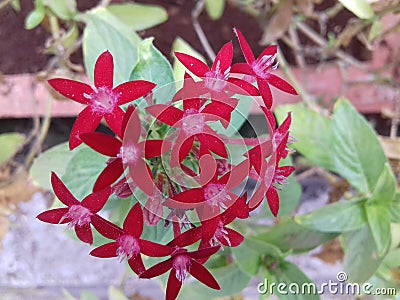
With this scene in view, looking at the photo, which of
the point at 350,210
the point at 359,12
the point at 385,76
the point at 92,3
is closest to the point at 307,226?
the point at 350,210

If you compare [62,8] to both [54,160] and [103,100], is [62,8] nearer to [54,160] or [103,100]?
[54,160]

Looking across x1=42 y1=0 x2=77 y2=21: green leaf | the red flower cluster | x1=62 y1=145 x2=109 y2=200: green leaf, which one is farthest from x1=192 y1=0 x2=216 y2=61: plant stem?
the red flower cluster

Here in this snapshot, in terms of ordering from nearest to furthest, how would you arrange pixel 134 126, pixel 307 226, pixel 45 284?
1. pixel 134 126
2. pixel 307 226
3. pixel 45 284

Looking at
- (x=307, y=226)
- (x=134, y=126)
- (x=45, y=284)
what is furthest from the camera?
(x=45, y=284)

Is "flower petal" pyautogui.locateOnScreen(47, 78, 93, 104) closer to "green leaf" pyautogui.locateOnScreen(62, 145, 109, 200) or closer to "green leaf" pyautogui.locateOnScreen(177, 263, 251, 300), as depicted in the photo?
"green leaf" pyautogui.locateOnScreen(62, 145, 109, 200)

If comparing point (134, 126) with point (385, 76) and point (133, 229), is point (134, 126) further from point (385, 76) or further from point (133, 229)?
point (385, 76)

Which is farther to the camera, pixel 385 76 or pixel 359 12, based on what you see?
pixel 385 76

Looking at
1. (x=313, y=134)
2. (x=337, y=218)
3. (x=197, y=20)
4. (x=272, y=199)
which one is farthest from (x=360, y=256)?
(x=197, y=20)
